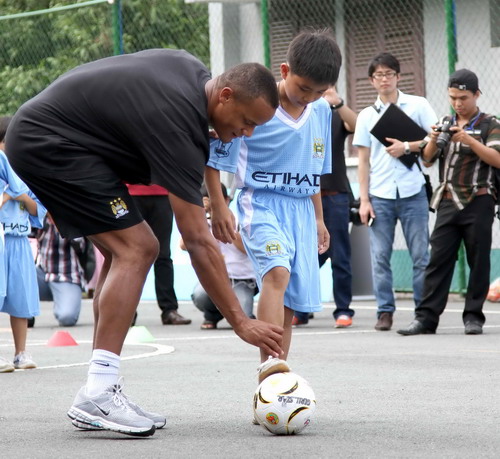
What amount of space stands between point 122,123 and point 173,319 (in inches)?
281

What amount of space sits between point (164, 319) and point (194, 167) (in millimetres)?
7337

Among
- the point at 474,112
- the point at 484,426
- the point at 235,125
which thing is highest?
the point at 235,125

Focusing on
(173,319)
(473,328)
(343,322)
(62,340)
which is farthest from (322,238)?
(173,319)

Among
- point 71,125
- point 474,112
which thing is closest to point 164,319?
point 474,112

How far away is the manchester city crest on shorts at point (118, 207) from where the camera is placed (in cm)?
540

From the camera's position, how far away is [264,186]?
6289 millimetres

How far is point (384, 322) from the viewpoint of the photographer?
10.8m

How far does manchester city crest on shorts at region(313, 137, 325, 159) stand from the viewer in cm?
642

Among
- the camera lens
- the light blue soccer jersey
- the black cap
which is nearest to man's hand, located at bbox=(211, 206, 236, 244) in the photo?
the light blue soccer jersey

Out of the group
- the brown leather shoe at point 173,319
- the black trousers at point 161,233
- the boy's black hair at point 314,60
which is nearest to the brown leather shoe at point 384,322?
the brown leather shoe at point 173,319

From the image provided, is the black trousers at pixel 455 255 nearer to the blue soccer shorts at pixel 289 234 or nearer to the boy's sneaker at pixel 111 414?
the blue soccer shorts at pixel 289 234

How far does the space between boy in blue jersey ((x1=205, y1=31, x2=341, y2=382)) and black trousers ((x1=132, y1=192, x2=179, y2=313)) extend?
5945 mm

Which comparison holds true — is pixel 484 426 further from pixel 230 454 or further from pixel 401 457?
pixel 230 454

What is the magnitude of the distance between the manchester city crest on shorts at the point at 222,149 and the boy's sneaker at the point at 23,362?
3043mm
